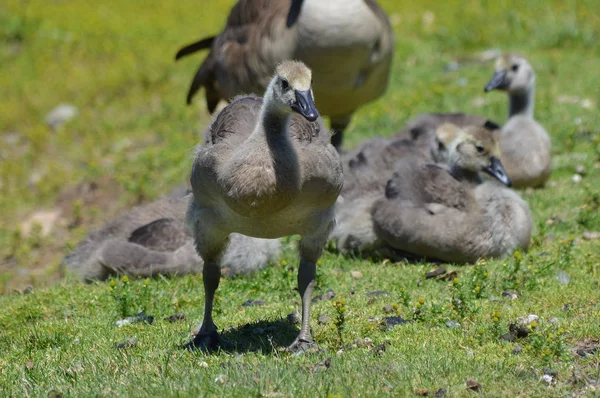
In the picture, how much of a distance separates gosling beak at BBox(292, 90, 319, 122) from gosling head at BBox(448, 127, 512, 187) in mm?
3569

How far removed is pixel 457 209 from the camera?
8.55 metres

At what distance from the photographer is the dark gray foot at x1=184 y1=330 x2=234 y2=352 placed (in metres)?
6.14

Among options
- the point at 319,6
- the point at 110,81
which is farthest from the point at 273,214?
the point at 110,81

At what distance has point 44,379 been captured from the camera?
5.53 m

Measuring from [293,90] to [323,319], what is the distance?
1.96 meters

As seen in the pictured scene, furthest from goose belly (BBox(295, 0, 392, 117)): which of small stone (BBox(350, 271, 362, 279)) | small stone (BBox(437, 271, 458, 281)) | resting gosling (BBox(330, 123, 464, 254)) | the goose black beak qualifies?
small stone (BBox(437, 271, 458, 281))

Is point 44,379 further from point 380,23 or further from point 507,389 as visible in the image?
point 380,23

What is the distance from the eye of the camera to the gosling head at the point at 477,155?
8.79 m

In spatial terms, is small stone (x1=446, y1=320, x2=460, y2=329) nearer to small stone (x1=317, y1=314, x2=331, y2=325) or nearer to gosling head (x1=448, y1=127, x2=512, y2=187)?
small stone (x1=317, y1=314, x2=331, y2=325)

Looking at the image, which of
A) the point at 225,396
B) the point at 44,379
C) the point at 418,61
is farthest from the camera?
the point at 418,61

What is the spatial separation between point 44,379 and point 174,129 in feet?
31.9

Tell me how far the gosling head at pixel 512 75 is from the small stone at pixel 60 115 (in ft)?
27.8

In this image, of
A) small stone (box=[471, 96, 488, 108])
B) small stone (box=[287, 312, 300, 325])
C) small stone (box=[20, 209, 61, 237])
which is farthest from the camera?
small stone (box=[471, 96, 488, 108])

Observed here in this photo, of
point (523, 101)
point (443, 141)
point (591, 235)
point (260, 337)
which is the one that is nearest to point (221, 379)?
point (260, 337)
